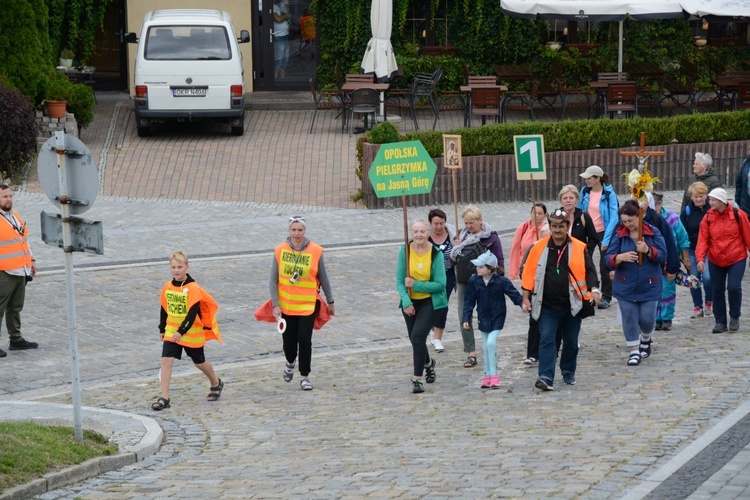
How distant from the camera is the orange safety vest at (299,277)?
37.7 feet

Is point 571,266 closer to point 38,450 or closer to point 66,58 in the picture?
point 38,450

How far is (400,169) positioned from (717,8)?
13.1 meters

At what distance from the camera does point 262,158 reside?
76.4 feet

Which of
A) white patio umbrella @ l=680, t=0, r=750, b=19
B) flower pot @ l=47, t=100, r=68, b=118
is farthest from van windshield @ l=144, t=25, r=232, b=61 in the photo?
white patio umbrella @ l=680, t=0, r=750, b=19

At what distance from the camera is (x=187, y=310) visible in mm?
11086

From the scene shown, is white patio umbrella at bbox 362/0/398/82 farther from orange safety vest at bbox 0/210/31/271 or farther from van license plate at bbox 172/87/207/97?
orange safety vest at bbox 0/210/31/271

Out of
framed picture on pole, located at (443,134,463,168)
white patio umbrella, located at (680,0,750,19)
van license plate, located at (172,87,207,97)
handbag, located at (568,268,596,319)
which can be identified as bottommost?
handbag, located at (568,268,596,319)

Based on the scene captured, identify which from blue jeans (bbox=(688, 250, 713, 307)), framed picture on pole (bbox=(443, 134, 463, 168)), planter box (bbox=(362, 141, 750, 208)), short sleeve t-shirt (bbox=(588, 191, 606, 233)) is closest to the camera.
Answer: blue jeans (bbox=(688, 250, 713, 307))

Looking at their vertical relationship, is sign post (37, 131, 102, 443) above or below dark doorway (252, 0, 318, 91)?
below

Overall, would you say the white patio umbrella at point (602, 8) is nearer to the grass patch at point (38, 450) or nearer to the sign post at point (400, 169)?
the sign post at point (400, 169)

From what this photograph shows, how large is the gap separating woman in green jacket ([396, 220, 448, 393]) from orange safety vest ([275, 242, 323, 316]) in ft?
2.43

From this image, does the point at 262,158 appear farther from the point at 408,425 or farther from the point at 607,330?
the point at 408,425

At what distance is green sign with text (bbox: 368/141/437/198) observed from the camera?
1251 centimetres

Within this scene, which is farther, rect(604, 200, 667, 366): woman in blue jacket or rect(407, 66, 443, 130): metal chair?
rect(407, 66, 443, 130): metal chair
